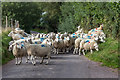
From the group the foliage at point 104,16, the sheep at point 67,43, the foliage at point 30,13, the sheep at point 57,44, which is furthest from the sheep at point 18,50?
the foliage at point 30,13

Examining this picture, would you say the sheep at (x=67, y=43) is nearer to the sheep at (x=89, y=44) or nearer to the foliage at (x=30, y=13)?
the sheep at (x=89, y=44)

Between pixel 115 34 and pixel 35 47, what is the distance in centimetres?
727

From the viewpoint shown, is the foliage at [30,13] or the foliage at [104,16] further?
the foliage at [30,13]

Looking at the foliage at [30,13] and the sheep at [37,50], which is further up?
the foliage at [30,13]

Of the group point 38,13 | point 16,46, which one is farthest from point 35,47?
point 38,13

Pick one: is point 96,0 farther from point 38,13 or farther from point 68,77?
point 38,13

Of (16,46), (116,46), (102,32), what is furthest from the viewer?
(102,32)

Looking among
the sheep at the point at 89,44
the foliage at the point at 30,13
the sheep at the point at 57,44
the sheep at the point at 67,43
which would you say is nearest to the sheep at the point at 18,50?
the sheep at the point at 89,44

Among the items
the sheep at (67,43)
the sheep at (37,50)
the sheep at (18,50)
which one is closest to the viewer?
the sheep at (37,50)

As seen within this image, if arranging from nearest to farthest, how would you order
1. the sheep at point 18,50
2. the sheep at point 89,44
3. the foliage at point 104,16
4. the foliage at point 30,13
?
the sheep at point 18,50, the sheep at point 89,44, the foliage at point 104,16, the foliage at point 30,13

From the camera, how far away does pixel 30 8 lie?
43031mm

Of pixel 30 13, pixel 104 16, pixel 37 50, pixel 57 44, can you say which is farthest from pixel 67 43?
pixel 30 13

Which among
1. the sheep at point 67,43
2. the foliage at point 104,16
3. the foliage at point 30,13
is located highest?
the foliage at point 30,13

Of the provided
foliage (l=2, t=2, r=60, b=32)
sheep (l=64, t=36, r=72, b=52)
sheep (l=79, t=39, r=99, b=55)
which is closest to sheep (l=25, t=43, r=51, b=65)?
sheep (l=79, t=39, r=99, b=55)
